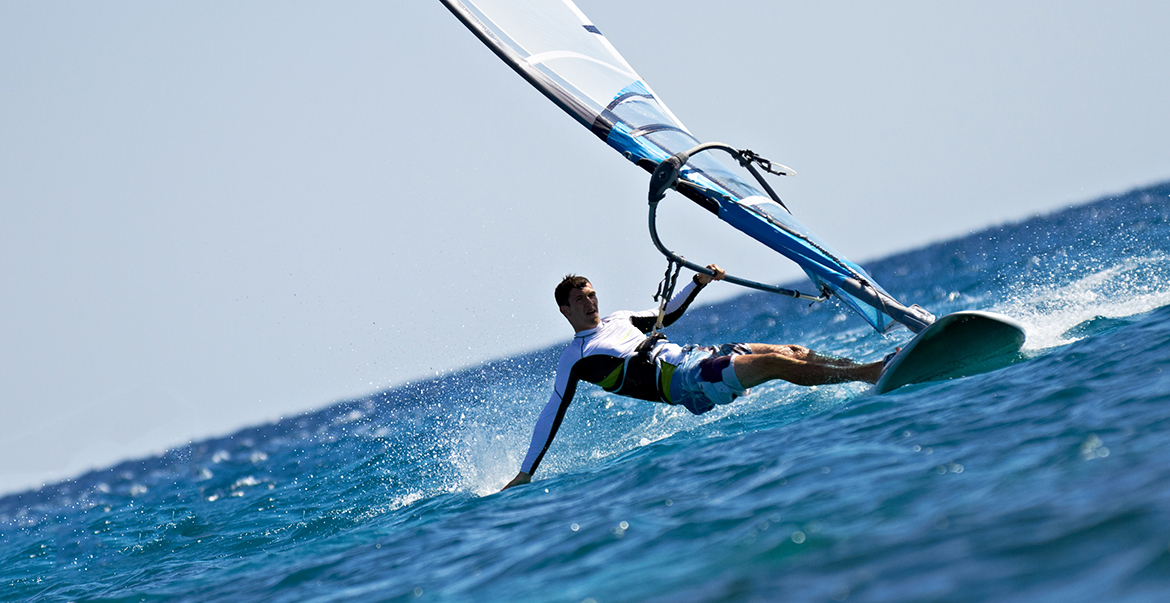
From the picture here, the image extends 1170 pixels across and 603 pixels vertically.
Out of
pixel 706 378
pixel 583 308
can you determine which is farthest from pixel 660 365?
pixel 583 308

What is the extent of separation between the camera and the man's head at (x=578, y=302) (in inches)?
258

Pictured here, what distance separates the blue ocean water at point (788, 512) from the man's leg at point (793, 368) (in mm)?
226

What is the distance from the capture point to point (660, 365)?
20.6 ft

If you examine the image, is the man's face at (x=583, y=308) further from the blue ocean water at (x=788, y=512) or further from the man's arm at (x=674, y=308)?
the blue ocean water at (x=788, y=512)

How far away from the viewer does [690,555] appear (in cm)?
344

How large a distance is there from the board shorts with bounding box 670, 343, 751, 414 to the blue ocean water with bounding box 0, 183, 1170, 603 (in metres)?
0.32

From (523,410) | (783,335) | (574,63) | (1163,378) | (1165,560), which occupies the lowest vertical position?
(783,335)

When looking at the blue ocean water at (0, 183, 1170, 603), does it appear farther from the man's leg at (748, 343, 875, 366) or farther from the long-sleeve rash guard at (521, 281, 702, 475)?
the long-sleeve rash guard at (521, 281, 702, 475)

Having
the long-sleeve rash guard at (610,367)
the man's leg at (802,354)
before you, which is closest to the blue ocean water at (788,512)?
the man's leg at (802,354)

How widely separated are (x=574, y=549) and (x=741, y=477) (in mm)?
1073

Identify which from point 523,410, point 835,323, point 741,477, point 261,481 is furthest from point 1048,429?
point 835,323

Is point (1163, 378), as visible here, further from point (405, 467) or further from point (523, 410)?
point (523, 410)

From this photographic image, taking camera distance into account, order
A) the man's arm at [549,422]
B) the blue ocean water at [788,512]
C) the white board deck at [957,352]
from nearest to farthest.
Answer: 1. the blue ocean water at [788,512]
2. the white board deck at [957,352]
3. the man's arm at [549,422]

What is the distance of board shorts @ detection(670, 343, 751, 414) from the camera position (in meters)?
5.98
